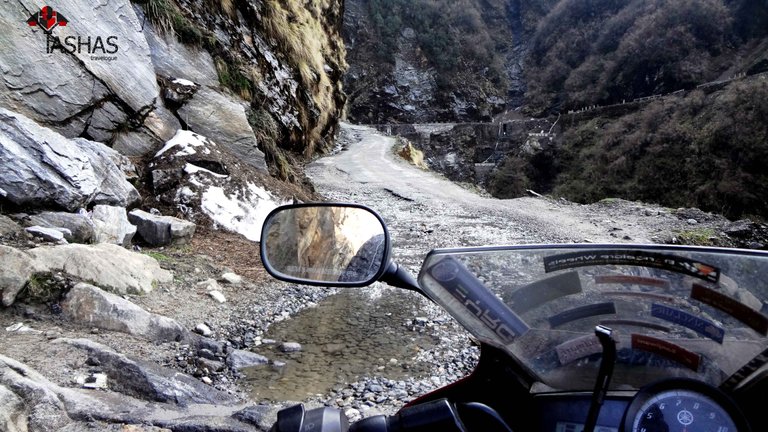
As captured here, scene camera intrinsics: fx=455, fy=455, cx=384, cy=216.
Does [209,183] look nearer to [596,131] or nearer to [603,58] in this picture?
[596,131]

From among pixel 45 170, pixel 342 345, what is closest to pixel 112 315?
pixel 342 345

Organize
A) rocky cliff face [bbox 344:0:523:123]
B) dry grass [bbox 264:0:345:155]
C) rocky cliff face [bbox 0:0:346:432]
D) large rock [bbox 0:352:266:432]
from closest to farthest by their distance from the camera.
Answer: large rock [bbox 0:352:266:432] → rocky cliff face [bbox 0:0:346:432] → dry grass [bbox 264:0:345:155] → rocky cliff face [bbox 344:0:523:123]

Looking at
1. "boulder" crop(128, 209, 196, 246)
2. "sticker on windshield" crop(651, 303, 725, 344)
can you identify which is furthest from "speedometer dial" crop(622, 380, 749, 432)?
"boulder" crop(128, 209, 196, 246)

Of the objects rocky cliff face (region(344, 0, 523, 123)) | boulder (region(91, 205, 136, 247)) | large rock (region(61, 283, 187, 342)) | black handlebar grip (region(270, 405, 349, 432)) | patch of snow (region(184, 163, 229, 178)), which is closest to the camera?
black handlebar grip (region(270, 405, 349, 432))

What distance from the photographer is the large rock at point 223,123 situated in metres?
7.27

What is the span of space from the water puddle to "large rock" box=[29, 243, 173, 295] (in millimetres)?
1172

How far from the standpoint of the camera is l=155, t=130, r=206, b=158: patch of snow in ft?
20.9

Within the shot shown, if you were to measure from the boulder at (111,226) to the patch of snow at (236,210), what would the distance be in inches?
49.6

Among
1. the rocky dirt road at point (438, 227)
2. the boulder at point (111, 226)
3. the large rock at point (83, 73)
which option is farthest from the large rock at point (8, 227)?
the rocky dirt road at point (438, 227)

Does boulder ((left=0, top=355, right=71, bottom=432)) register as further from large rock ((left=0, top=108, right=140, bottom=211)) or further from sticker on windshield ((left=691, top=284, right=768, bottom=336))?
large rock ((left=0, top=108, right=140, bottom=211))

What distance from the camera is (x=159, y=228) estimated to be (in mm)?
5129

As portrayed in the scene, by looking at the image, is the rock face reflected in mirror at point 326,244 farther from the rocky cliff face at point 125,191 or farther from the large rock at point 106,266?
the large rock at point 106,266

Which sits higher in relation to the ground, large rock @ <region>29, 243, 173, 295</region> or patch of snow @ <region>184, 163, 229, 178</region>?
Answer: patch of snow @ <region>184, 163, 229, 178</region>

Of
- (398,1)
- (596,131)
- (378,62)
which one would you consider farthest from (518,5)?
(596,131)
